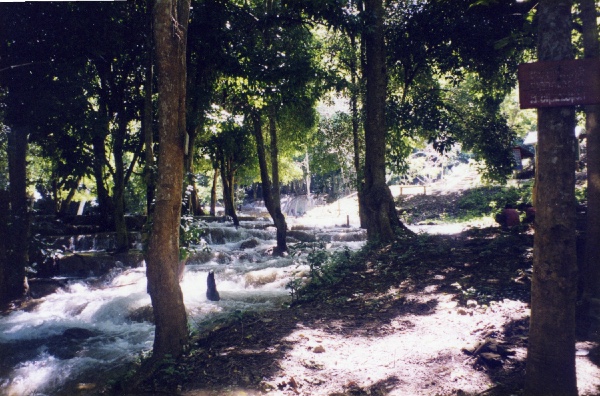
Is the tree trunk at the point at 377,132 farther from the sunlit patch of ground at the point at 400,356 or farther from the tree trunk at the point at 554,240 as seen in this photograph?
the tree trunk at the point at 554,240

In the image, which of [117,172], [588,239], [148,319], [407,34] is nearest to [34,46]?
[117,172]

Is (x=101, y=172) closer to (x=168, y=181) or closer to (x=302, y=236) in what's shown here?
(x=302, y=236)

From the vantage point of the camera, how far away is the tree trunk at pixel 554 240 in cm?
316

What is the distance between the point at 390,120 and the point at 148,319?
861cm

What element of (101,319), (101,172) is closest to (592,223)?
(101,319)

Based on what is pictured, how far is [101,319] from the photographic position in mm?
9461

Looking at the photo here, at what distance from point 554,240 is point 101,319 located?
9377mm

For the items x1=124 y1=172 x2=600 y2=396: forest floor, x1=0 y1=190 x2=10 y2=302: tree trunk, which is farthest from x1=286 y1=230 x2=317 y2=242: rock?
x1=0 y1=190 x2=10 y2=302: tree trunk

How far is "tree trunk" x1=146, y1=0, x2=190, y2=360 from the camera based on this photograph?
16.6 feet

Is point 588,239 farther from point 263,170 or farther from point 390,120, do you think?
point 263,170

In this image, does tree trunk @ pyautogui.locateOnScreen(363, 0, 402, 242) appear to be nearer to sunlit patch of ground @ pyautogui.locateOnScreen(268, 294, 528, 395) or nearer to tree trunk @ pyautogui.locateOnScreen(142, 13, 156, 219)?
sunlit patch of ground @ pyautogui.locateOnScreen(268, 294, 528, 395)

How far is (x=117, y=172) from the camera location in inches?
552

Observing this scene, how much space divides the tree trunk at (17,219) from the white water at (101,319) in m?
0.80

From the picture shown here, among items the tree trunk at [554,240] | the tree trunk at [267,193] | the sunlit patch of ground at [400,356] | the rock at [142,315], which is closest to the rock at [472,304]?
the sunlit patch of ground at [400,356]
